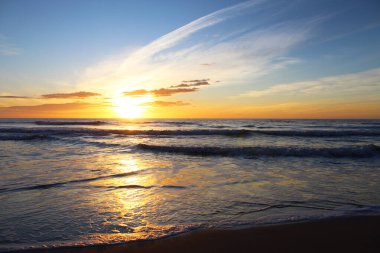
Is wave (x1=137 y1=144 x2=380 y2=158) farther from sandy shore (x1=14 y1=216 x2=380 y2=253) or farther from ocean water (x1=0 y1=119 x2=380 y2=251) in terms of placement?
sandy shore (x1=14 y1=216 x2=380 y2=253)

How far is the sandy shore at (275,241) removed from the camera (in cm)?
323

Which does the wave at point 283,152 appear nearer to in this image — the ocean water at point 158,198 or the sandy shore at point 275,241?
the ocean water at point 158,198

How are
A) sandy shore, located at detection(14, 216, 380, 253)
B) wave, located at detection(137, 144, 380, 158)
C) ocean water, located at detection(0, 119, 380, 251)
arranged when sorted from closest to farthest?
sandy shore, located at detection(14, 216, 380, 253) → ocean water, located at detection(0, 119, 380, 251) → wave, located at detection(137, 144, 380, 158)

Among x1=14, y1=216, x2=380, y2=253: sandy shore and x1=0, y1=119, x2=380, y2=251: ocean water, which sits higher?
x1=0, y1=119, x2=380, y2=251: ocean water

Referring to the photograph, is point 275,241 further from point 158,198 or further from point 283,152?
point 283,152

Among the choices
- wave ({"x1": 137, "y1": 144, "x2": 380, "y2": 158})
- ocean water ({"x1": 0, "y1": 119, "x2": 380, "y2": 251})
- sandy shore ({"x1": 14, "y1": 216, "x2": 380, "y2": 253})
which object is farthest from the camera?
wave ({"x1": 137, "y1": 144, "x2": 380, "y2": 158})

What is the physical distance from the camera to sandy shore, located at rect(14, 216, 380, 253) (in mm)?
3230

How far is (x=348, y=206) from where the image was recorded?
15.8 ft

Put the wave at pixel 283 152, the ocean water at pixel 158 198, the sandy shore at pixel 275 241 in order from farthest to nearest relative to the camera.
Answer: the wave at pixel 283 152, the ocean water at pixel 158 198, the sandy shore at pixel 275 241

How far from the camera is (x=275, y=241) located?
345 centimetres

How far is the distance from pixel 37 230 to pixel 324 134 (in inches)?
1013

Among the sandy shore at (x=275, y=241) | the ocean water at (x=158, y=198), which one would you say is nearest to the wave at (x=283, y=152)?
the ocean water at (x=158, y=198)

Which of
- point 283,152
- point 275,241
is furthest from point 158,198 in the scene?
point 283,152

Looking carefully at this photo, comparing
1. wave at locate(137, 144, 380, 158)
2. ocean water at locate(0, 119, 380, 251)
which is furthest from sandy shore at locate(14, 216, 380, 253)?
wave at locate(137, 144, 380, 158)
